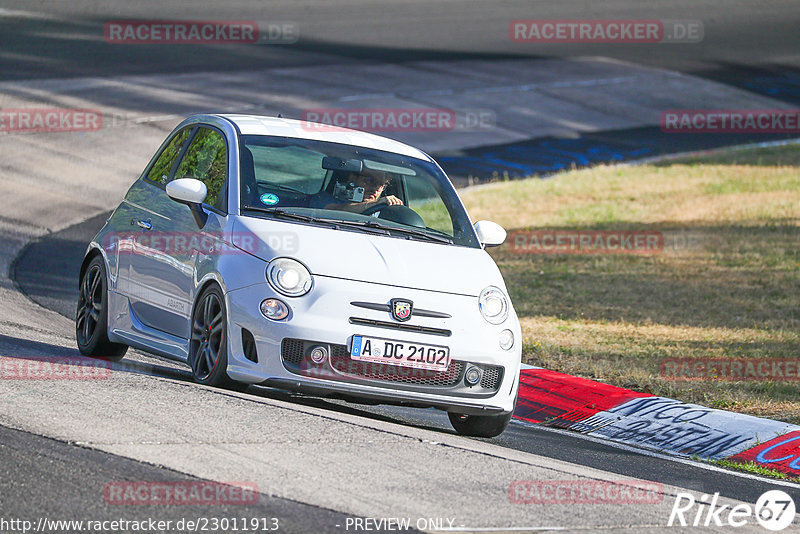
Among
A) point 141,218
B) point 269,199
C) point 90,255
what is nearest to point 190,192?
point 269,199

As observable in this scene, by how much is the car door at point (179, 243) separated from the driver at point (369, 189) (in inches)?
33.8

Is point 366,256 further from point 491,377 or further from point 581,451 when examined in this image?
point 581,451

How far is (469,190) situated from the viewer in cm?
2173

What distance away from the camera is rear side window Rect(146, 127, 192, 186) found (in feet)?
31.1

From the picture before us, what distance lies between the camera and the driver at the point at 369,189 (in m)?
8.85

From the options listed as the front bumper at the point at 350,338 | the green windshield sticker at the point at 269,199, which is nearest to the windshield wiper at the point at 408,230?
the green windshield sticker at the point at 269,199

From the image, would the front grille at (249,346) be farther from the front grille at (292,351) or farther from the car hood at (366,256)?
the car hood at (366,256)

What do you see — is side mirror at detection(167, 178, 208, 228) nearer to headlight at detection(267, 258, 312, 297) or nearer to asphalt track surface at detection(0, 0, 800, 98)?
headlight at detection(267, 258, 312, 297)

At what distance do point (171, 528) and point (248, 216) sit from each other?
3.20m

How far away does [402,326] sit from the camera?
773 cm

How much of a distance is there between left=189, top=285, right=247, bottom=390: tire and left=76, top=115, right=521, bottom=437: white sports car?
0.01 meters
